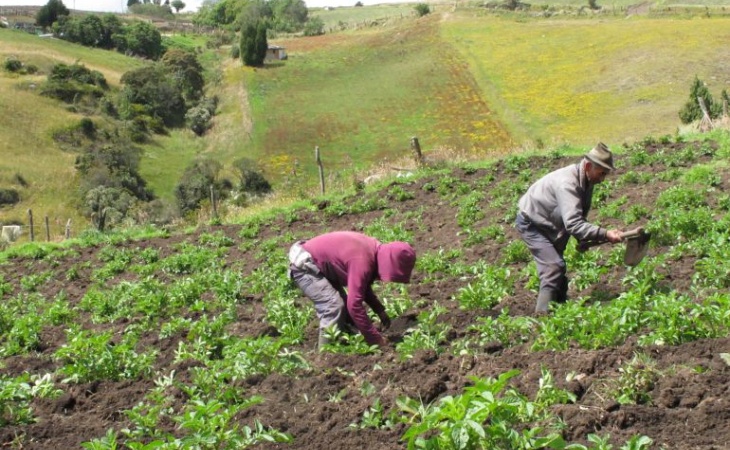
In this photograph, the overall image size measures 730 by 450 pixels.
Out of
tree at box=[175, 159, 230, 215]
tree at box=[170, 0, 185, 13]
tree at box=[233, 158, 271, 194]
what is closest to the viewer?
tree at box=[175, 159, 230, 215]

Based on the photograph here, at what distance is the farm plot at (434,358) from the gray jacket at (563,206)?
0.66 metres

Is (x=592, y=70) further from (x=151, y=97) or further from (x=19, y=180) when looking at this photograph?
(x=19, y=180)

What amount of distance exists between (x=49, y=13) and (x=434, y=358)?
9970 cm

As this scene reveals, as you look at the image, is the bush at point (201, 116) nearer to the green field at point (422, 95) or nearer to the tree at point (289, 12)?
the green field at point (422, 95)

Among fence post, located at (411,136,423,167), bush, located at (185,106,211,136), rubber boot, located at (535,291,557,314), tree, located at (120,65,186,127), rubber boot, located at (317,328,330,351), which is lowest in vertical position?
bush, located at (185,106,211,136)

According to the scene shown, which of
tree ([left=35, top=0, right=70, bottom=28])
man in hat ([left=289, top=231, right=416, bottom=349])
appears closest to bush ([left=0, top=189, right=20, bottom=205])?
man in hat ([left=289, top=231, right=416, bottom=349])

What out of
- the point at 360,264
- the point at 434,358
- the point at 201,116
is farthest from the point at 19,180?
the point at 434,358

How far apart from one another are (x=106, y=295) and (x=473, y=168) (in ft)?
33.2

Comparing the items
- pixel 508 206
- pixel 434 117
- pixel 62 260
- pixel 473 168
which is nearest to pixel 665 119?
pixel 434 117

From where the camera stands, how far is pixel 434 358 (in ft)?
22.1

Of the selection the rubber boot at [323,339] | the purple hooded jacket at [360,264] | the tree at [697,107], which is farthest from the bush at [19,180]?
the rubber boot at [323,339]

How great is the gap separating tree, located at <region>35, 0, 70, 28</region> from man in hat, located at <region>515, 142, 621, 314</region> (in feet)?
319

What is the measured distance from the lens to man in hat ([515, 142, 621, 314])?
758 cm

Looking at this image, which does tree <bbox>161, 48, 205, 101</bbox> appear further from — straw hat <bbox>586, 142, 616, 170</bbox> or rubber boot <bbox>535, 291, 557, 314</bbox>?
straw hat <bbox>586, 142, 616, 170</bbox>
